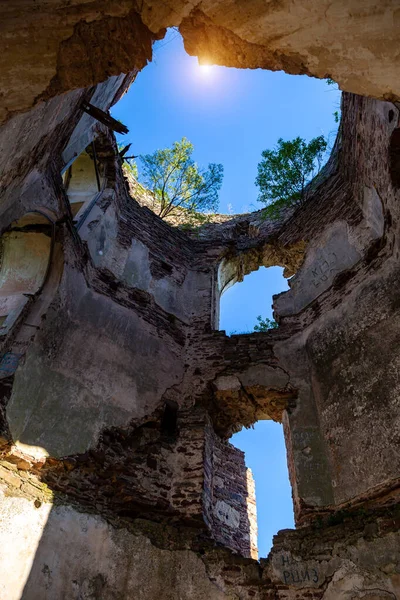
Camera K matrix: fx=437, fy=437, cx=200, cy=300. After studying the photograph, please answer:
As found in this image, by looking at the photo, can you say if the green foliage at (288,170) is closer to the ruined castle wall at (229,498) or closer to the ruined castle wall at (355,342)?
the ruined castle wall at (355,342)

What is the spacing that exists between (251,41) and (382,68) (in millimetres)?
724

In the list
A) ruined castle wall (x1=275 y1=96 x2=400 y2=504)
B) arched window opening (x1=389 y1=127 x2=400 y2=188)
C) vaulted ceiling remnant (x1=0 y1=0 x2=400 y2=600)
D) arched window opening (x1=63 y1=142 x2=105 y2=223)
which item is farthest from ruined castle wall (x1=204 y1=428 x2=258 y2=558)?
arched window opening (x1=63 y1=142 x2=105 y2=223)

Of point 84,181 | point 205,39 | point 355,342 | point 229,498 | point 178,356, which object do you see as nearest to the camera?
point 205,39

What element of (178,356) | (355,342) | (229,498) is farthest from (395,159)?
(229,498)

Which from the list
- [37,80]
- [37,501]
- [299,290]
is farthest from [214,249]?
[37,80]

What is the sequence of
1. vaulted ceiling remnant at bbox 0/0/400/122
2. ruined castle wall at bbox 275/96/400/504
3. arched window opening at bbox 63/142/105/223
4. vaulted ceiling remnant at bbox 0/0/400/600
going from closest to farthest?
vaulted ceiling remnant at bbox 0/0/400/122 → vaulted ceiling remnant at bbox 0/0/400/600 → ruined castle wall at bbox 275/96/400/504 → arched window opening at bbox 63/142/105/223

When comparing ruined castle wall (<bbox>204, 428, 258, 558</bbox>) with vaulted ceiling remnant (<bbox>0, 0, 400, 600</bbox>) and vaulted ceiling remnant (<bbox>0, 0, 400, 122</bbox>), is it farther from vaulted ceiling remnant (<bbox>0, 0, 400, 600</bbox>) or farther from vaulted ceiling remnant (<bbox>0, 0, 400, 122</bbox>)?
vaulted ceiling remnant (<bbox>0, 0, 400, 122</bbox>)

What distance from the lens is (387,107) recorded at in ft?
21.2

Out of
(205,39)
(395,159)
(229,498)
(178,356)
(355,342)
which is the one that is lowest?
(205,39)

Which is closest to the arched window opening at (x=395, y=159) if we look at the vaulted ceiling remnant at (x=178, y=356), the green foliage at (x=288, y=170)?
the vaulted ceiling remnant at (x=178, y=356)

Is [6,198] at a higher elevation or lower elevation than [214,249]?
lower

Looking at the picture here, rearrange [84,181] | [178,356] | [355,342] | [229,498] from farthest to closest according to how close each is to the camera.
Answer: [84,181] → [178,356] → [229,498] → [355,342]

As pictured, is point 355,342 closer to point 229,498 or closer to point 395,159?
point 395,159

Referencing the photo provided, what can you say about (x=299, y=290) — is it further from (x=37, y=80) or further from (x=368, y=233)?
(x=37, y=80)
